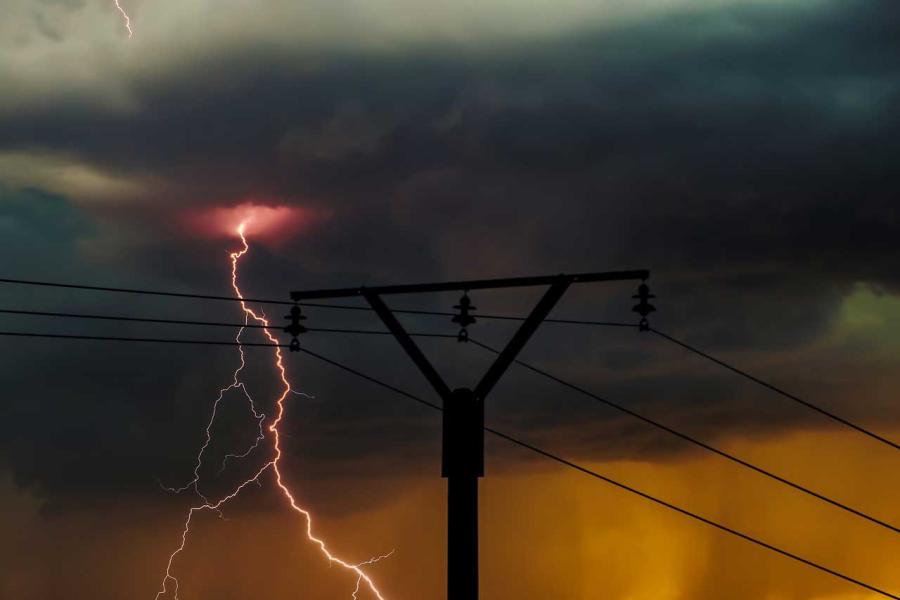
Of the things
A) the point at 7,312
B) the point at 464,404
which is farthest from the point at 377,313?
the point at 7,312

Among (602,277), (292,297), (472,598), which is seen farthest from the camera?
(292,297)

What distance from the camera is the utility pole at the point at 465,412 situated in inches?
696

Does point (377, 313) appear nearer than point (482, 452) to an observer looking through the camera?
No

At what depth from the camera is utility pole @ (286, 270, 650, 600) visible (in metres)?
17.7

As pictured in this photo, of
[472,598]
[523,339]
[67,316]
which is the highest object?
[67,316]

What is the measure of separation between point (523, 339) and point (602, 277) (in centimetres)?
157

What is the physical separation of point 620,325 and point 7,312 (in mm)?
10725

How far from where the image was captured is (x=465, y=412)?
1820 cm

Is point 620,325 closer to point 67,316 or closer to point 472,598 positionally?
point 472,598

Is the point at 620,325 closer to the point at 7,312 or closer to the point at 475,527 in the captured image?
the point at 475,527

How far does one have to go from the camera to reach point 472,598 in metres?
17.5

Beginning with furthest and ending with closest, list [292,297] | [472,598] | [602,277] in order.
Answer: [292,297], [602,277], [472,598]

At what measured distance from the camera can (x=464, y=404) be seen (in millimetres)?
18234

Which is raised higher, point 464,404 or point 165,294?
point 165,294
